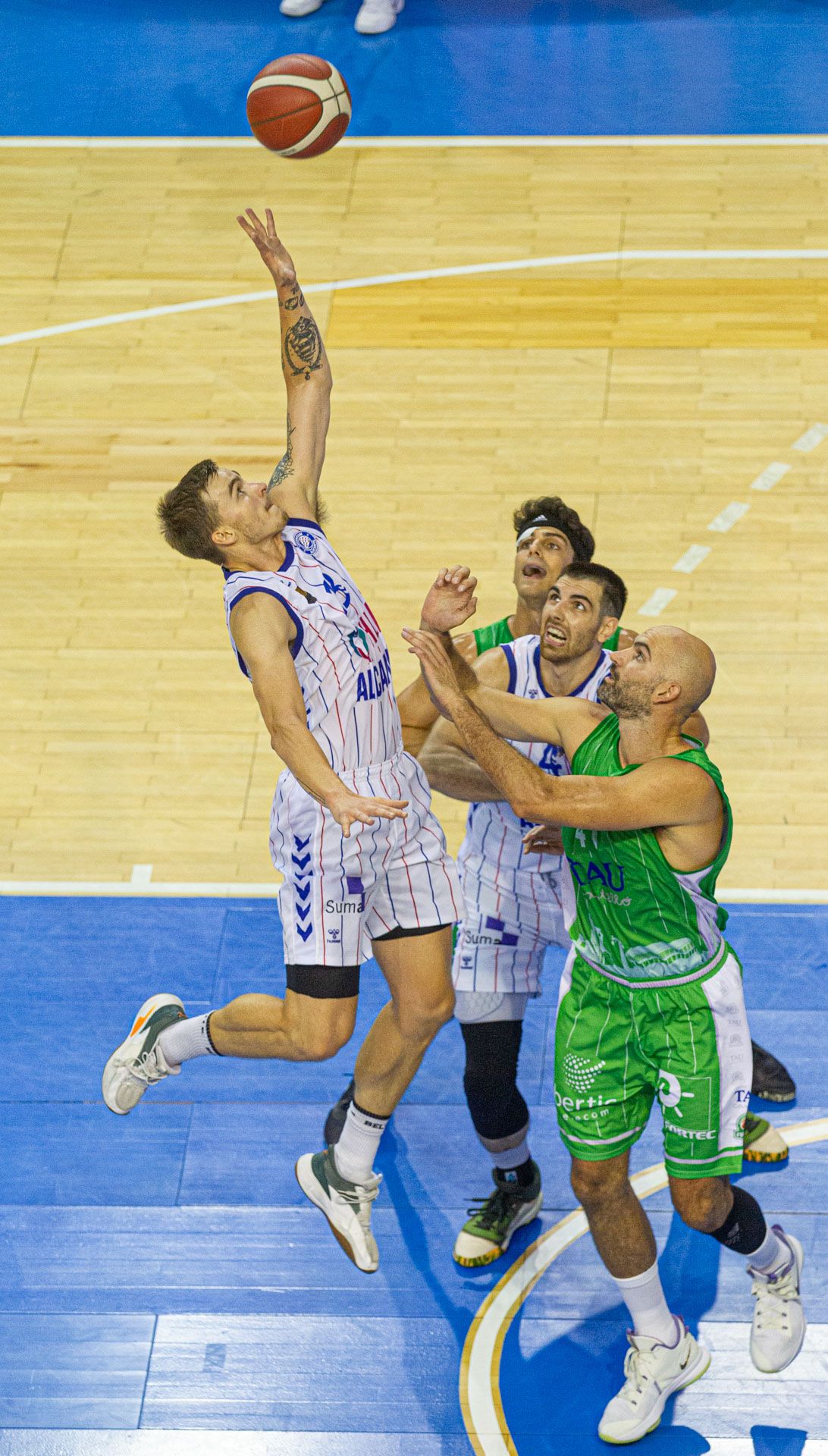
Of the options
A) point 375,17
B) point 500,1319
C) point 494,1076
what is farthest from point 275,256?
point 375,17

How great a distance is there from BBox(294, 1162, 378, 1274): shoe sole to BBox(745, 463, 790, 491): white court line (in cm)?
550

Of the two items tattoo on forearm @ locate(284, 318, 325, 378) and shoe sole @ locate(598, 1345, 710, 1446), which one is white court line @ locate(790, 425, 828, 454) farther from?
shoe sole @ locate(598, 1345, 710, 1446)

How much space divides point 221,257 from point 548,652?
23.7 ft

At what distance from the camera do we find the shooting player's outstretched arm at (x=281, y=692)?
580cm

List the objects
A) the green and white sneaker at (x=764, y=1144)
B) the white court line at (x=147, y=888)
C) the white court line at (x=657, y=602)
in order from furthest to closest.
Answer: the white court line at (x=657, y=602) → the white court line at (x=147, y=888) → the green and white sneaker at (x=764, y=1144)

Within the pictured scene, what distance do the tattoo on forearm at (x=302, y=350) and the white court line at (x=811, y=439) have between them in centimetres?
457

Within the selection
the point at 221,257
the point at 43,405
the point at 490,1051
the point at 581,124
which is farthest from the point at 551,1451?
the point at 581,124

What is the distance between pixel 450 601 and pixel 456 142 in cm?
871

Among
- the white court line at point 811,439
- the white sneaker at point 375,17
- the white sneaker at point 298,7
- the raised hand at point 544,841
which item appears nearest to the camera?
the raised hand at point 544,841

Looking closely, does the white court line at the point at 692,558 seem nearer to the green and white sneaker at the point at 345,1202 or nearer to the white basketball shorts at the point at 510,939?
the white basketball shorts at the point at 510,939

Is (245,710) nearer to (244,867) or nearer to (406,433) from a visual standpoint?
(244,867)

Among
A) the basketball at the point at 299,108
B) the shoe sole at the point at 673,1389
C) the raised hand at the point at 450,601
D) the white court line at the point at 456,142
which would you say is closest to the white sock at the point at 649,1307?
the shoe sole at the point at 673,1389

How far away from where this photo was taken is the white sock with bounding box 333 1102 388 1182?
21.1 ft

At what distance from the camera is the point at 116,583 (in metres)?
10.2
